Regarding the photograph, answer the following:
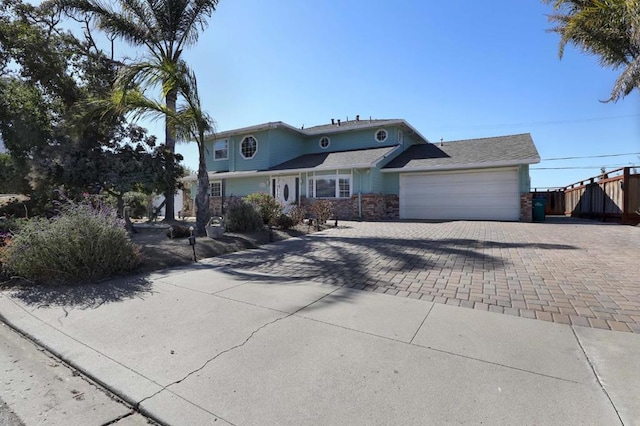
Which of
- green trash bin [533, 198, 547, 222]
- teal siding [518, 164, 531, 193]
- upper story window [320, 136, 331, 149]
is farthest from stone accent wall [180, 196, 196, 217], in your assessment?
green trash bin [533, 198, 547, 222]

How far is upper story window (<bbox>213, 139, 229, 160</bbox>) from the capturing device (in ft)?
75.3

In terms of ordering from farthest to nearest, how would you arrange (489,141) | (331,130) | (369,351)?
(331,130)
(489,141)
(369,351)

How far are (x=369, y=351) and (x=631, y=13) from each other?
10631mm

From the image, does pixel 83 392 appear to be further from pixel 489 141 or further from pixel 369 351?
pixel 489 141

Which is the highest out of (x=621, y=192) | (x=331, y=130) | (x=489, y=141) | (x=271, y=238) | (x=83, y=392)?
(x=331, y=130)

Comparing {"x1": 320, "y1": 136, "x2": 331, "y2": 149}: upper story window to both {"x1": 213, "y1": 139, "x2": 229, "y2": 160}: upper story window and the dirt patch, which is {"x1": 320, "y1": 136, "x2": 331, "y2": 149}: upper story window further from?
the dirt patch

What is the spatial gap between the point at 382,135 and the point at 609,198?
1140 centimetres

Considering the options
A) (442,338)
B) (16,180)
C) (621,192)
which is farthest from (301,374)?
(621,192)

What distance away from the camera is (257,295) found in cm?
461

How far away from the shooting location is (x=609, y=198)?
14.7 metres

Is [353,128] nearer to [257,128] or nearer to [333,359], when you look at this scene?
[257,128]

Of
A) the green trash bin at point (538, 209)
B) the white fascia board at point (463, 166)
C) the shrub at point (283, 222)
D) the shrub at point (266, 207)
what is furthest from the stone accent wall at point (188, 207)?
the green trash bin at point (538, 209)

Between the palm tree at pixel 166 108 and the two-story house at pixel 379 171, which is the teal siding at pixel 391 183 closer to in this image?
the two-story house at pixel 379 171

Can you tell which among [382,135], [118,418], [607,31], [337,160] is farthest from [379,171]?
[118,418]
